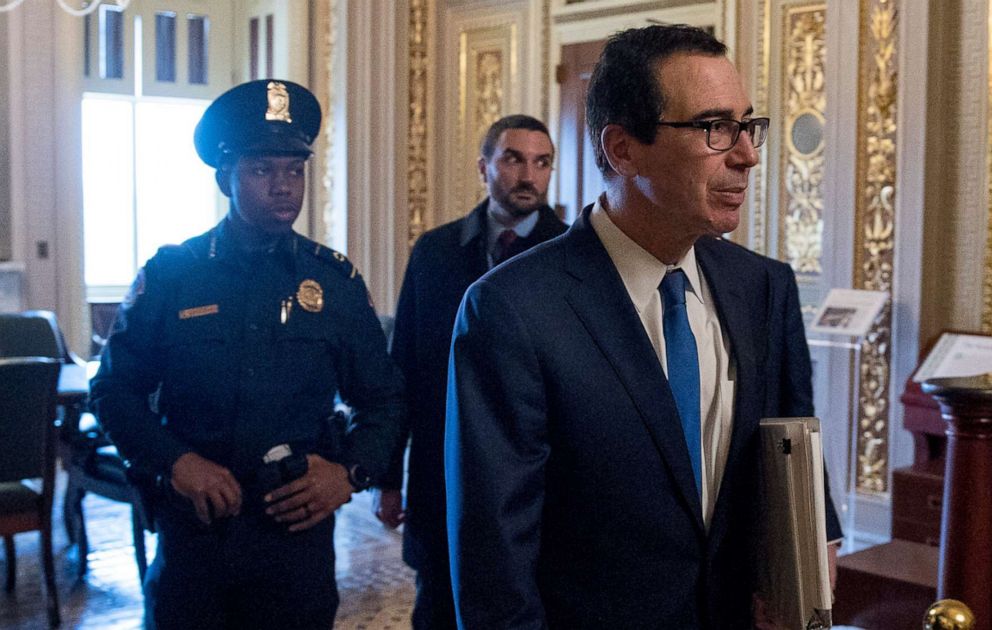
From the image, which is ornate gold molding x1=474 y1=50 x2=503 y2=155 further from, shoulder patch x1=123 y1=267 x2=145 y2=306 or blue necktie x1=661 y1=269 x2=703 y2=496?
blue necktie x1=661 y1=269 x2=703 y2=496

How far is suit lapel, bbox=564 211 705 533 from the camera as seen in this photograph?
4.92 feet

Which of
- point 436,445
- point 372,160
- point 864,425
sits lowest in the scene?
point 864,425

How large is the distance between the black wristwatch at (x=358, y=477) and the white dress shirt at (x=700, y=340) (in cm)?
93

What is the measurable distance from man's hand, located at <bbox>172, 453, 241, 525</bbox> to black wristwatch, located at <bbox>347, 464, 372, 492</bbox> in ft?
0.77

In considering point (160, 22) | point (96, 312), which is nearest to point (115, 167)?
point (160, 22)

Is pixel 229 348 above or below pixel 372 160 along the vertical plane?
below

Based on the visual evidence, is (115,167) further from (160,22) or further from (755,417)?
(755,417)

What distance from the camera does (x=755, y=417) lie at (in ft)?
5.24

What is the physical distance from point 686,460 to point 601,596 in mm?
209

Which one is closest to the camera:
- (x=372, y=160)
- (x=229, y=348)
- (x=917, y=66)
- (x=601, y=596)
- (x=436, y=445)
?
(x=601, y=596)

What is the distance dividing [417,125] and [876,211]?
132 inches

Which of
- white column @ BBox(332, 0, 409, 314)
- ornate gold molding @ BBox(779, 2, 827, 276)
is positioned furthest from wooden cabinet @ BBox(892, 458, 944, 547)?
white column @ BBox(332, 0, 409, 314)

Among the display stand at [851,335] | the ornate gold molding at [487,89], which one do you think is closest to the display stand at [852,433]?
the display stand at [851,335]

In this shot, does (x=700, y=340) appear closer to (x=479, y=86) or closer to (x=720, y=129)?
(x=720, y=129)
